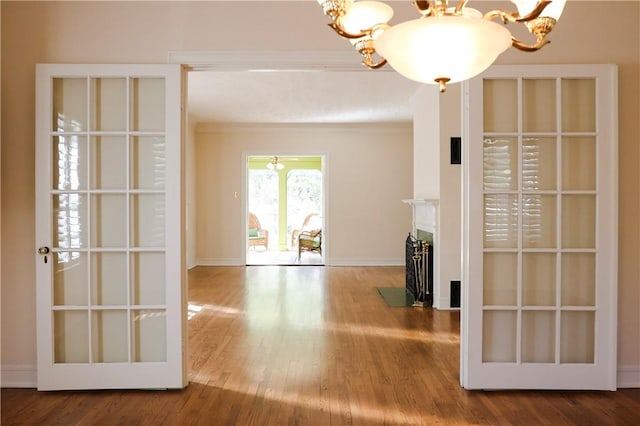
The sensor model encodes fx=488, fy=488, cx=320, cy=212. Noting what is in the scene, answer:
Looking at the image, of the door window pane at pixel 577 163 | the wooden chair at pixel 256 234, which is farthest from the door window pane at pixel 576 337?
the wooden chair at pixel 256 234

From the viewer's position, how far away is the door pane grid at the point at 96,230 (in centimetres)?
311

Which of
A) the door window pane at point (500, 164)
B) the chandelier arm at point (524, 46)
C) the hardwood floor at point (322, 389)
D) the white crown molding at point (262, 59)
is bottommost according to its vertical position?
the hardwood floor at point (322, 389)

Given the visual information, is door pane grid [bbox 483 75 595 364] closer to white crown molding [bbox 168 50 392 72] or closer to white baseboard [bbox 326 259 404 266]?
white crown molding [bbox 168 50 392 72]

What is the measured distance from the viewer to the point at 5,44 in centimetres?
320

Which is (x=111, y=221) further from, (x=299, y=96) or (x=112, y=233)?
(x=299, y=96)

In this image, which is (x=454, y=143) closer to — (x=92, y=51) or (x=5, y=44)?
(x=92, y=51)

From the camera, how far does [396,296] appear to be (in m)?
6.38

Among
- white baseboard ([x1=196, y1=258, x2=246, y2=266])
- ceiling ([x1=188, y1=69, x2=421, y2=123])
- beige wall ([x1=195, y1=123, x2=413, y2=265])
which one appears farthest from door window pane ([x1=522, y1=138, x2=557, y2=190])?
white baseboard ([x1=196, y1=258, x2=246, y2=266])

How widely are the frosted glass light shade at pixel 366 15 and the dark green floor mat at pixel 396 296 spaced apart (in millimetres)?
4471

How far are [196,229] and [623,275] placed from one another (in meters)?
7.60

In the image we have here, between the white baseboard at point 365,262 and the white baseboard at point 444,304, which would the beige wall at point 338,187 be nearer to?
the white baseboard at point 365,262

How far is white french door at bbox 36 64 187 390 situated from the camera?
310 centimetres

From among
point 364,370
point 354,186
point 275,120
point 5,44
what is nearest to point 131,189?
point 5,44

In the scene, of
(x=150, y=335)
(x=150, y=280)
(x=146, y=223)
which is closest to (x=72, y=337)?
(x=150, y=335)
